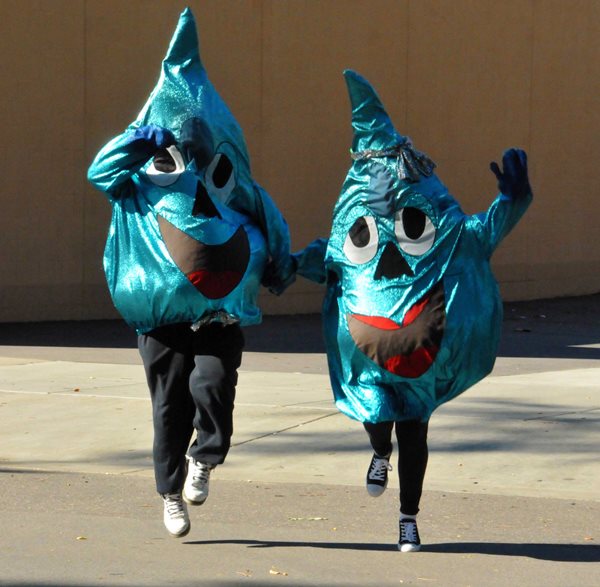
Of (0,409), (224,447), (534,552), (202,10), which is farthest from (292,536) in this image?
(202,10)

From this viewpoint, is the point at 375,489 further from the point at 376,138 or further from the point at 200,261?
the point at 376,138

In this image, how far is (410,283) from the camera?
5.83 meters

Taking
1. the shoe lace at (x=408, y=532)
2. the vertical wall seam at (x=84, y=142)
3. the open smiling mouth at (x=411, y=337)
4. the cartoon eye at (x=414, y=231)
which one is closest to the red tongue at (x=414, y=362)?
the open smiling mouth at (x=411, y=337)

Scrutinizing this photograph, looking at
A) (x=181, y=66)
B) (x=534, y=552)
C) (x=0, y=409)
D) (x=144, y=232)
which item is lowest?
(x=0, y=409)

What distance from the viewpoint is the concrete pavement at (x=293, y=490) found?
5.66 meters

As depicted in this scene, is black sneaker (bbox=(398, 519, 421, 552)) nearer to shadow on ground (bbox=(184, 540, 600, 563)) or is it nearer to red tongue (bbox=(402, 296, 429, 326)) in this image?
shadow on ground (bbox=(184, 540, 600, 563))

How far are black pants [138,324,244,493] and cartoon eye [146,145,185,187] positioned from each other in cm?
65

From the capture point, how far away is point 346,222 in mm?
6000

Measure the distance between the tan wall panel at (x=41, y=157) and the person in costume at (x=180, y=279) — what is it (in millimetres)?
9872

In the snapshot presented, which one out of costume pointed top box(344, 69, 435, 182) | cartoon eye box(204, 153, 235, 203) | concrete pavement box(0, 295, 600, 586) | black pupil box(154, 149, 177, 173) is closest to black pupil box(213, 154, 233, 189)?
cartoon eye box(204, 153, 235, 203)

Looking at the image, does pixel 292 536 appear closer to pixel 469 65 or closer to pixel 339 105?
pixel 339 105

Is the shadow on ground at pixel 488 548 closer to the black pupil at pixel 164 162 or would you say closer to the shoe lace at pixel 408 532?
the shoe lace at pixel 408 532

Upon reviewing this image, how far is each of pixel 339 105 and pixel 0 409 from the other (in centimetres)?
952

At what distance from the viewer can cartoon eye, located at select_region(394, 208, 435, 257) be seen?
5.86 metres
